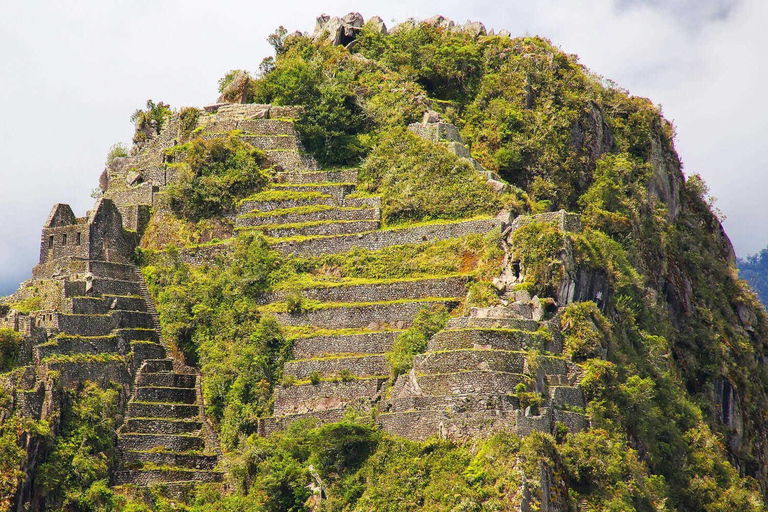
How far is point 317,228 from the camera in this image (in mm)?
74688

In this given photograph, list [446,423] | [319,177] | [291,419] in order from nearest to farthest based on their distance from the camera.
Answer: [446,423] < [291,419] < [319,177]

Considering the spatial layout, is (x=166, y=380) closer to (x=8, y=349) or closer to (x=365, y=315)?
(x=8, y=349)

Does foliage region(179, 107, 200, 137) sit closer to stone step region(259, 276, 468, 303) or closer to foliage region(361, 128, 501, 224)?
foliage region(361, 128, 501, 224)

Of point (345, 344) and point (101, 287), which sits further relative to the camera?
point (101, 287)

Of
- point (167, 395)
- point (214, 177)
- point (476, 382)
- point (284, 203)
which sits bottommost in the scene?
point (476, 382)

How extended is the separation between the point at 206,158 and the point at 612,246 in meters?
21.2

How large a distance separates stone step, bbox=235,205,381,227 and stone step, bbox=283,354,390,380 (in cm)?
1032

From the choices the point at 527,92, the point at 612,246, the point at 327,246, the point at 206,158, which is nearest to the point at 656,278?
the point at 612,246

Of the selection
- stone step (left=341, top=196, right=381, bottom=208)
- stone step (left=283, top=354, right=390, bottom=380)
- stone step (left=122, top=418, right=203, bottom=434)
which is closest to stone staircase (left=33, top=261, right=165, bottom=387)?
stone step (left=122, top=418, right=203, bottom=434)

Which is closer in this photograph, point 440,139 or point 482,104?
point 440,139

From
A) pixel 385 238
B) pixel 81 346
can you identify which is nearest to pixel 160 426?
pixel 81 346

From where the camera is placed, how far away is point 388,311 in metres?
67.8

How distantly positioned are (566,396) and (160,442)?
57.6 feet

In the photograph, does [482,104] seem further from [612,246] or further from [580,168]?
[612,246]
